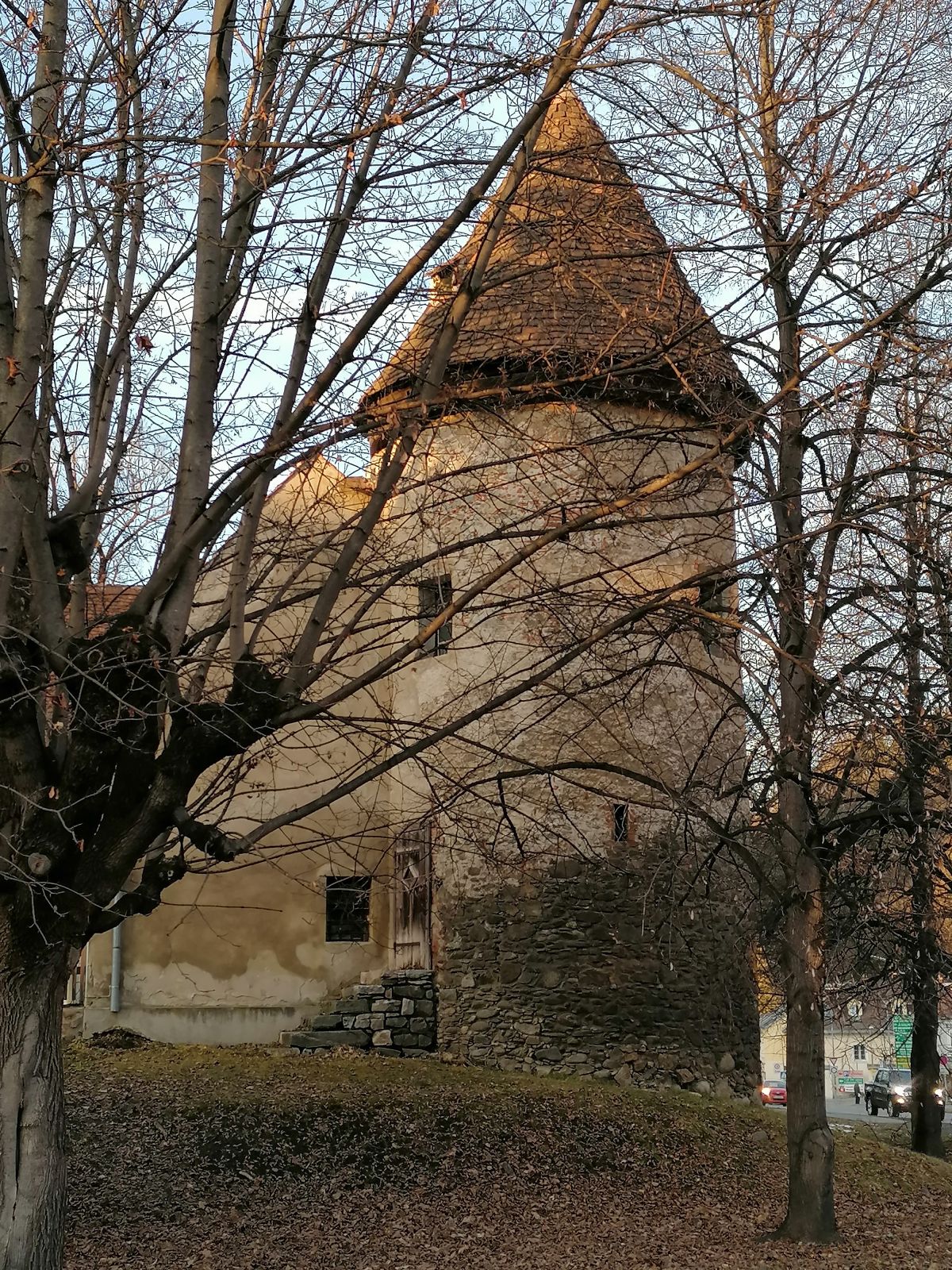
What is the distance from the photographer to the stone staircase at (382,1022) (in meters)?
14.5

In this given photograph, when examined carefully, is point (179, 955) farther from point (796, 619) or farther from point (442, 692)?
point (796, 619)

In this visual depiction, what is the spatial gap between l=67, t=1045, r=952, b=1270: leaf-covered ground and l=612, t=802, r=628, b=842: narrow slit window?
8.86 feet

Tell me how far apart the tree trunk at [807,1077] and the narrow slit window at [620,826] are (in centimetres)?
489

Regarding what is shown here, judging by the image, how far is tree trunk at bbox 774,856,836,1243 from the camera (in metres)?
9.30

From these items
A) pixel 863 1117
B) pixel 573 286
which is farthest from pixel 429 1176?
pixel 863 1117

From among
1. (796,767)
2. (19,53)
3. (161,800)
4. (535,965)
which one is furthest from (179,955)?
(19,53)

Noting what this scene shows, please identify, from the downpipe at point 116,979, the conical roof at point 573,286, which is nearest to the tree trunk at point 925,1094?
the downpipe at point 116,979

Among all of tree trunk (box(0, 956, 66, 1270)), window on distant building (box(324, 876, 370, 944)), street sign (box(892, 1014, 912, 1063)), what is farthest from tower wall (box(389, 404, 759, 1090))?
tree trunk (box(0, 956, 66, 1270))

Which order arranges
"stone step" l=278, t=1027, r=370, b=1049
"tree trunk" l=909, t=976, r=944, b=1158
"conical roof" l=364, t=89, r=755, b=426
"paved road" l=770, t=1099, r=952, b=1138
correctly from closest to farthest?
1. "conical roof" l=364, t=89, r=755, b=426
2. "stone step" l=278, t=1027, r=370, b=1049
3. "tree trunk" l=909, t=976, r=944, b=1158
4. "paved road" l=770, t=1099, r=952, b=1138

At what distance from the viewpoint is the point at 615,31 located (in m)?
5.93

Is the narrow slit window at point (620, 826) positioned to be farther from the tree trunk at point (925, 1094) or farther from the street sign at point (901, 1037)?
the tree trunk at point (925, 1094)

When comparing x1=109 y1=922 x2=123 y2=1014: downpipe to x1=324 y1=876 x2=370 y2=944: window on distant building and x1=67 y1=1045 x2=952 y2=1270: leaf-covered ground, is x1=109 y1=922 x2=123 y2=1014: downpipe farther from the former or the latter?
x1=324 y1=876 x2=370 y2=944: window on distant building

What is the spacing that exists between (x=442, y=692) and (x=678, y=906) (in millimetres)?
5676

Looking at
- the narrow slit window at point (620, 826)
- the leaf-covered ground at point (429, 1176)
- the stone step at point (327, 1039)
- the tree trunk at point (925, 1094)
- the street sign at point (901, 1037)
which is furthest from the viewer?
the tree trunk at point (925, 1094)
